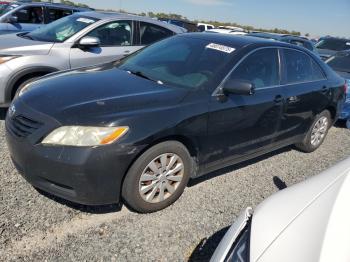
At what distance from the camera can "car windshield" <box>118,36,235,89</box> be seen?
3473 millimetres

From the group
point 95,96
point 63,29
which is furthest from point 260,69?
point 63,29

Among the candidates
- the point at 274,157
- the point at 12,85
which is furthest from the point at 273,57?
the point at 12,85

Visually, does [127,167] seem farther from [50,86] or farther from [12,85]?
[12,85]

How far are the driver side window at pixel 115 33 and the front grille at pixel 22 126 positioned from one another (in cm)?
301

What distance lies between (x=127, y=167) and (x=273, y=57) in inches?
88.3

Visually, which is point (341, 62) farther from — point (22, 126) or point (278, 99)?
point (22, 126)

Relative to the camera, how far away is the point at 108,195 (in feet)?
9.36

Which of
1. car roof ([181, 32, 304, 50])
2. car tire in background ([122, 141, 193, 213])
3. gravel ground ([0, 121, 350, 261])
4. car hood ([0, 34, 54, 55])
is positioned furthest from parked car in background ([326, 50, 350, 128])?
car hood ([0, 34, 54, 55])

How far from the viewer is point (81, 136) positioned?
2.69 meters

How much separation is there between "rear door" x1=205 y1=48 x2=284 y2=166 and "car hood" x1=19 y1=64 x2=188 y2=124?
470 millimetres

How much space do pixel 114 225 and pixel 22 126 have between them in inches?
43.9

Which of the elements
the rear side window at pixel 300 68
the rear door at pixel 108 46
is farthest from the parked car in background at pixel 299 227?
the rear door at pixel 108 46

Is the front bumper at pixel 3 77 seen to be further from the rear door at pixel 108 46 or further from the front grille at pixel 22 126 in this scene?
the front grille at pixel 22 126

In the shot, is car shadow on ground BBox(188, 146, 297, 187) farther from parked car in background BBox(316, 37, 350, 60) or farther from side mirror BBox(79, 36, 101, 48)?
parked car in background BBox(316, 37, 350, 60)
